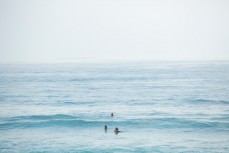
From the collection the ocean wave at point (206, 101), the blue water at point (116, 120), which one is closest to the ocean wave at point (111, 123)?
the blue water at point (116, 120)

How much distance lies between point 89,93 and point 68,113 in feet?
65.3

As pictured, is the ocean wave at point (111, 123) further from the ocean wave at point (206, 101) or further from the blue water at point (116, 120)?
the ocean wave at point (206, 101)

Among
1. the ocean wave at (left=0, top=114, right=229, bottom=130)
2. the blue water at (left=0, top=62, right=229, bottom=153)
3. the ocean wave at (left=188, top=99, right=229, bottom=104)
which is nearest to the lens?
the blue water at (left=0, top=62, right=229, bottom=153)

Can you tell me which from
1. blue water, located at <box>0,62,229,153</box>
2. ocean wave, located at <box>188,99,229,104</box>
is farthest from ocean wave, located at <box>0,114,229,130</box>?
ocean wave, located at <box>188,99,229,104</box>

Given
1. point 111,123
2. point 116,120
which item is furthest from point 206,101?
point 111,123

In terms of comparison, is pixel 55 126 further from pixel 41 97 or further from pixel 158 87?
pixel 158 87

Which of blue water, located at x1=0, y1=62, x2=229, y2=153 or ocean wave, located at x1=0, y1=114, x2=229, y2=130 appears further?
ocean wave, located at x1=0, y1=114, x2=229, y2=130

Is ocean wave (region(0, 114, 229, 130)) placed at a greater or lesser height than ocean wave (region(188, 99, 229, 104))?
lesser

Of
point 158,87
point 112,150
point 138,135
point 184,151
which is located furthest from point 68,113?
point 158,87

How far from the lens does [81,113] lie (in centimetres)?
4869

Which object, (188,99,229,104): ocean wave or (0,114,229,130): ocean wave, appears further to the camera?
(188,99,229,104): ocean wave

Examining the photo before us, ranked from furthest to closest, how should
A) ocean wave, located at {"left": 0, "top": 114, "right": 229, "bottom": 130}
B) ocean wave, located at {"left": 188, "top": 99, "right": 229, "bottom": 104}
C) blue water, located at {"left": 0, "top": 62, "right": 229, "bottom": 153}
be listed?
ocean wave, located at {"left": 188, "top": 99, "right": 229, "bottom": 104}, ocean wave, located at {"left": 0, "top": 114, "right": 229, "bottom": 130}, blue water, located at {"left": 0, "top": 62, "right": 229, "bottom": 153}

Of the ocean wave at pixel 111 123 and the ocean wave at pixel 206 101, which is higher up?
the ocean wave at pixel 206 101

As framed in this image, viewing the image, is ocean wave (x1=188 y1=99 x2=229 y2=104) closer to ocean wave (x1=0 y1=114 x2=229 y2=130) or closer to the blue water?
the blue water
